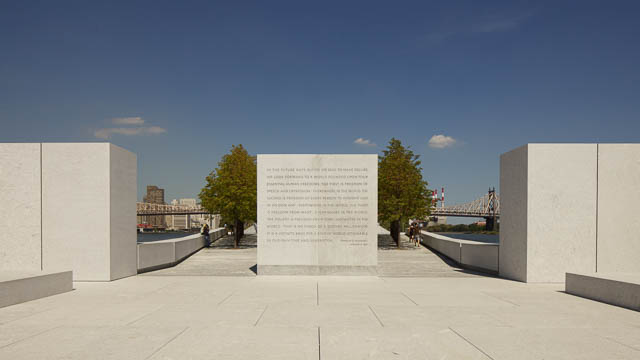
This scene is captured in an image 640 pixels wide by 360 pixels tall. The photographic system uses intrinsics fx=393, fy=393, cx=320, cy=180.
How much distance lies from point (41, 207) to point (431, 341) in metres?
12.8

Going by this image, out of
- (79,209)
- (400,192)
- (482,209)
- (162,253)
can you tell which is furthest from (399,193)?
(482,209)

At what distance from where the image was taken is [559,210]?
12.7 meters

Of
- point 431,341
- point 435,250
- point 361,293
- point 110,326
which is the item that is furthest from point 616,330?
point 435,250

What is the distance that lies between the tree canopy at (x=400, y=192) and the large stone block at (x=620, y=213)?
14302 mm

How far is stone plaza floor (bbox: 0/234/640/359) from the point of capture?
242 inches

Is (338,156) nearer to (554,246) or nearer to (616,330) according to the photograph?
(554,246)

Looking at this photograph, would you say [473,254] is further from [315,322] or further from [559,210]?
[315,322]

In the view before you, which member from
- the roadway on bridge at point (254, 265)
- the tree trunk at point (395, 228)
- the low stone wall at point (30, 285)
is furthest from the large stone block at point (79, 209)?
the tree trunk at point (395, 228)

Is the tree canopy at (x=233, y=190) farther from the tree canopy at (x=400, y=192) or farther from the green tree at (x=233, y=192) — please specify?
the tree canopy at (x=400, y=192)

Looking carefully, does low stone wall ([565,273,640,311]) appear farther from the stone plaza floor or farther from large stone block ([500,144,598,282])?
large stone block ([500,144,598,282])

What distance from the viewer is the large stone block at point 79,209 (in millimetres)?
12891

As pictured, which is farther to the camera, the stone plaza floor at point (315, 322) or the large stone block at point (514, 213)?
the large stone block at point (514, 213)

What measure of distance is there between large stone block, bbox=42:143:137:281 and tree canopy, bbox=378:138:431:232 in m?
17.7

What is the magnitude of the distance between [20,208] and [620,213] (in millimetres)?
19414
